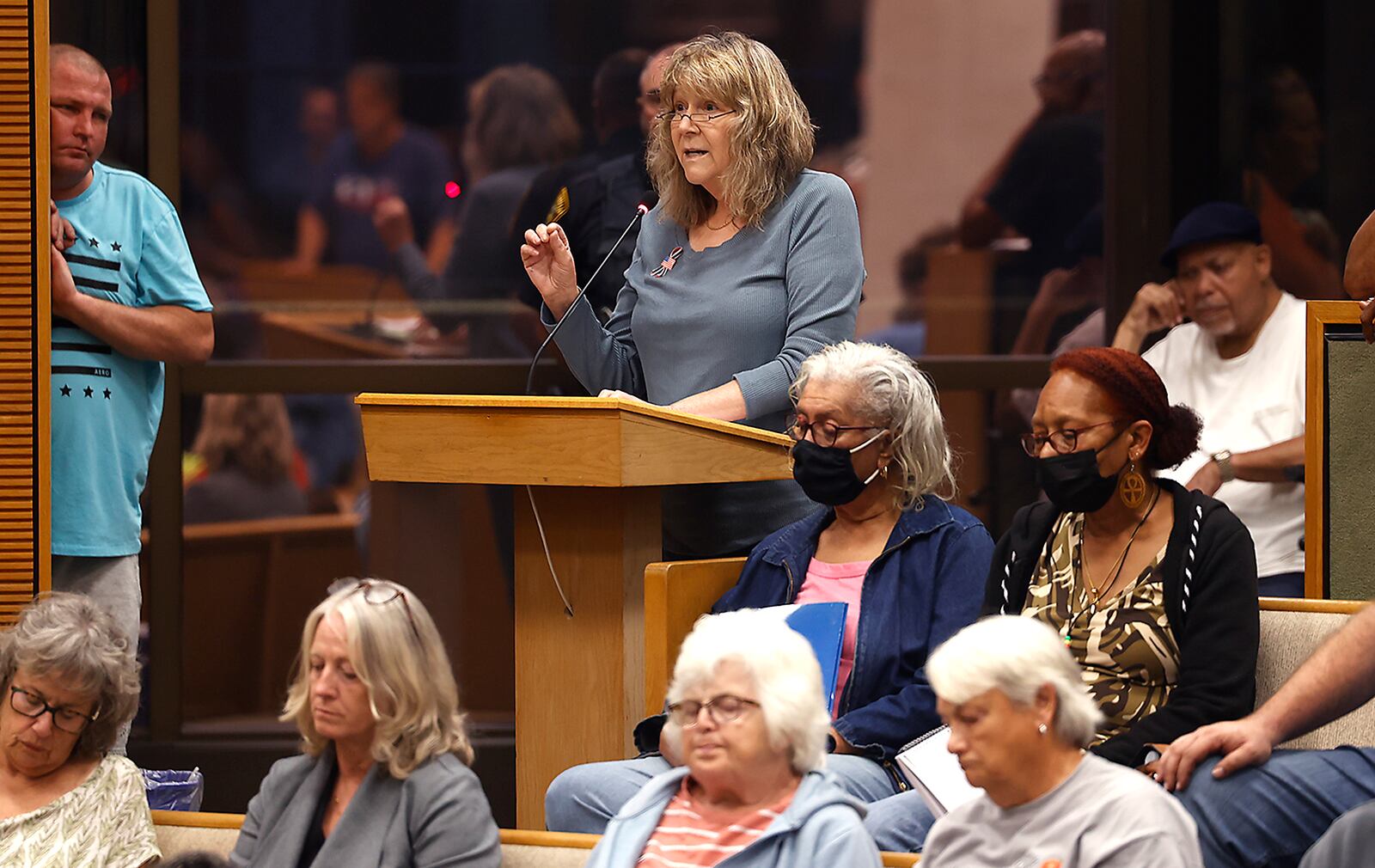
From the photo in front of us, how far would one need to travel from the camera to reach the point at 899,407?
3.33 m

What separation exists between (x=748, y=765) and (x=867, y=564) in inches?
34.4

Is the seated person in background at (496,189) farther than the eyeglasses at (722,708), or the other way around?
the seated person in background at (496,189)

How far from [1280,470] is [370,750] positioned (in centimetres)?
284

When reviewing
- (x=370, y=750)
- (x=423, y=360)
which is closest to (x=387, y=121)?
(x=423, y=360)

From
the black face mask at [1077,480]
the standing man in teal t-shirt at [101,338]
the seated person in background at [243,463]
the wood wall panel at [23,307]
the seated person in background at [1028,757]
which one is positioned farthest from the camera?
the seated person in background at [243,463]

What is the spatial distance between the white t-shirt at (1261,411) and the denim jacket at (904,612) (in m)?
1.63

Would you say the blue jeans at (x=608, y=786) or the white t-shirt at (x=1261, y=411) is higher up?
the white t-shirt at (x=1261, y=411)

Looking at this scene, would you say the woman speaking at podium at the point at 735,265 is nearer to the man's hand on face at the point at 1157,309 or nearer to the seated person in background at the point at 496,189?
the man's hand on face at the point at 1157,309

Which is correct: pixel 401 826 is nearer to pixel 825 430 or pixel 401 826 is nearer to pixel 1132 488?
pixel 825 430

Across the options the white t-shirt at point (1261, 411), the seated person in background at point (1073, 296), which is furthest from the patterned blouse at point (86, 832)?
the seated person in background at point (1073, 296)

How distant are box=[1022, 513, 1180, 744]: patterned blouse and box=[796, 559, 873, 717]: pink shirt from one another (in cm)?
34

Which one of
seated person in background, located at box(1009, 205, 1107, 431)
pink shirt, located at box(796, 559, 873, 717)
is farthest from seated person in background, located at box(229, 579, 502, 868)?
seated person in background, located at box(1009, 205, 1107, 431)

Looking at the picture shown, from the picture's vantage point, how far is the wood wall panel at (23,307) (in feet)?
11.5

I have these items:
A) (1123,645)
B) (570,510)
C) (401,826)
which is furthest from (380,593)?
(1123,645)
